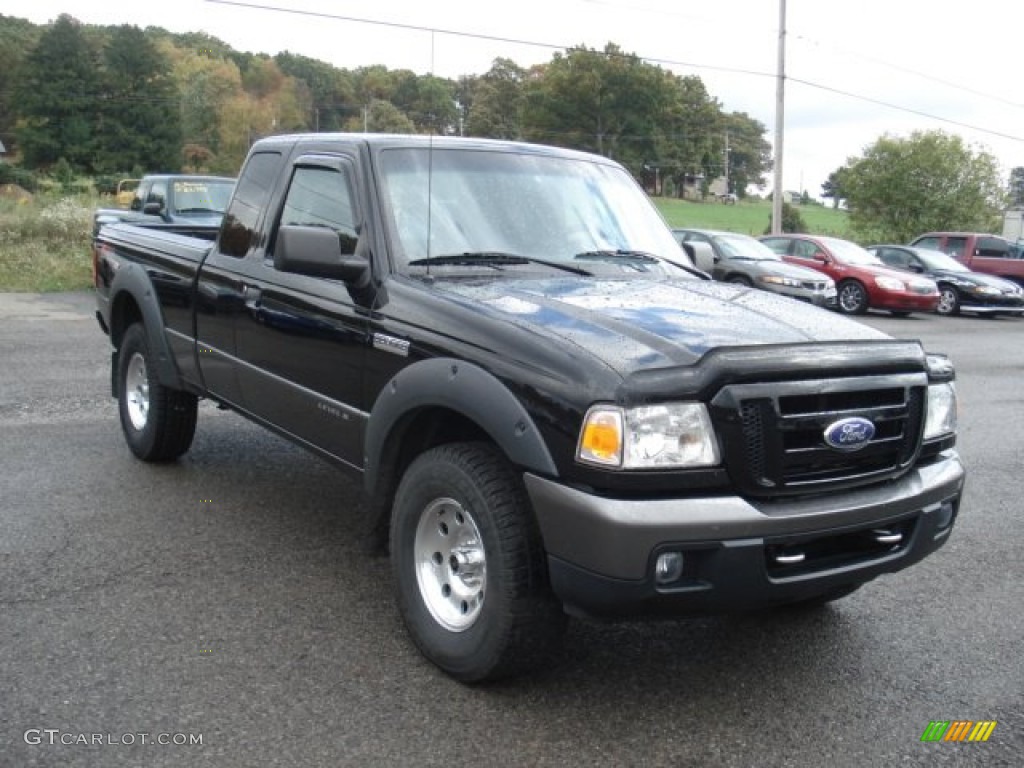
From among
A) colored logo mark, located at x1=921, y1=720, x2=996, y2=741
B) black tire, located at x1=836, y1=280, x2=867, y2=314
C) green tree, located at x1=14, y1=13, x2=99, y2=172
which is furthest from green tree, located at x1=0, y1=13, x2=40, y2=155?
colored logo mark, located at x1=921, y1=720, x2=996, y2=741

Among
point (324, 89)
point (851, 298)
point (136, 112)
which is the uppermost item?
point (136, 112)

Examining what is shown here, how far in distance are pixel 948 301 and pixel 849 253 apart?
2536mm

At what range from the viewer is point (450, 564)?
136 inches

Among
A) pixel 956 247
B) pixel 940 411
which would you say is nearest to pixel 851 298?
pixel 956 247

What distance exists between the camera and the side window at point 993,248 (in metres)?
23.4

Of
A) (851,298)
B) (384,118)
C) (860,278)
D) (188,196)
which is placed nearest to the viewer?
(384,118)

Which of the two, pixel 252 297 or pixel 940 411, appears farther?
pixel 252 297

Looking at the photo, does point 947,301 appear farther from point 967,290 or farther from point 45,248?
point 45,248

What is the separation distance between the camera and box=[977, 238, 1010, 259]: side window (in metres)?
23.4

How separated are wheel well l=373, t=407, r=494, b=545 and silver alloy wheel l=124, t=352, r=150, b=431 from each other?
292 centimetres

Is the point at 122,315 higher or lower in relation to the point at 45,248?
lower

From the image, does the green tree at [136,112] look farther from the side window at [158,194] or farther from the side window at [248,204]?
the side window at [248,204]

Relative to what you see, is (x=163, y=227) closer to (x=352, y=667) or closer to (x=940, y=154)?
(x=352, y=667)

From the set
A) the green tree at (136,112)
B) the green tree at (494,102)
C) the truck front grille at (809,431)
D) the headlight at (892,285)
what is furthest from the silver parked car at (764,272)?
the green tree at (136,112)
